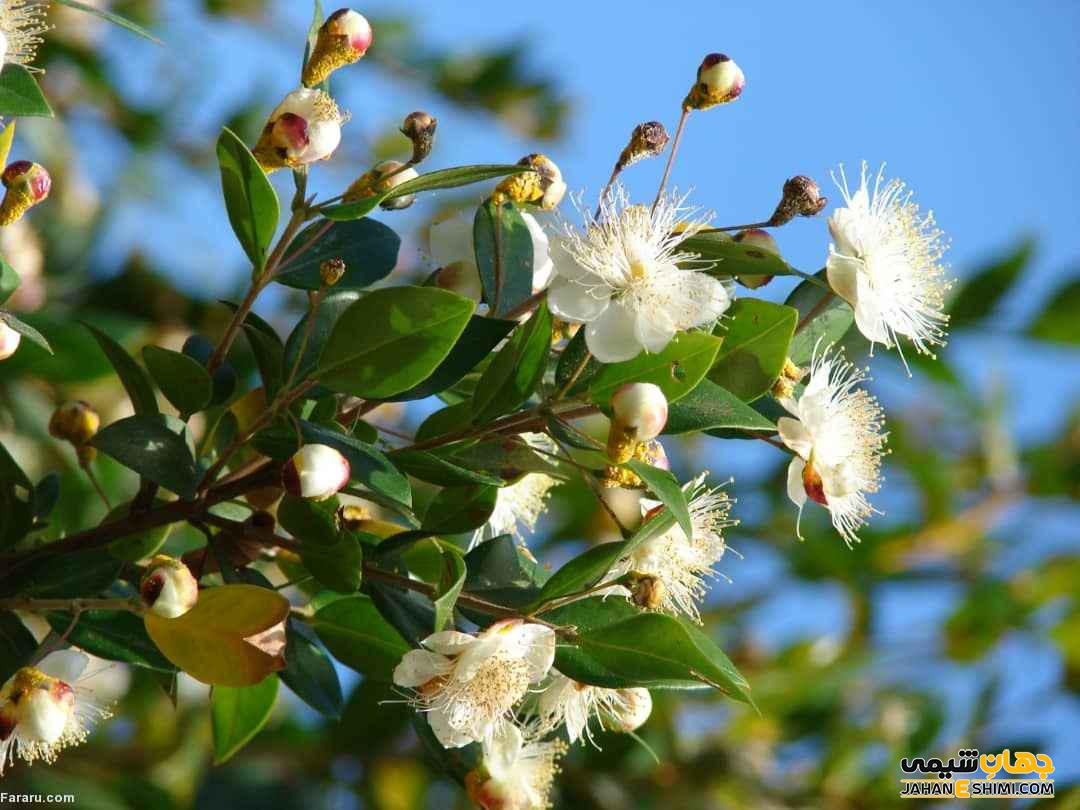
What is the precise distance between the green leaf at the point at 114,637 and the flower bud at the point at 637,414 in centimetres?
32

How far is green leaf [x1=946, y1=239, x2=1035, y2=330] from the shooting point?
2430 millimetres

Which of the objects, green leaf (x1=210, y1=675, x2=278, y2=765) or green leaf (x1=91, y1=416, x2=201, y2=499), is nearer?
green leaf (x1=91, y1=416, x2=201, y2=499)

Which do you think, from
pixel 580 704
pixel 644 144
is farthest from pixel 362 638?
pixel 644 144

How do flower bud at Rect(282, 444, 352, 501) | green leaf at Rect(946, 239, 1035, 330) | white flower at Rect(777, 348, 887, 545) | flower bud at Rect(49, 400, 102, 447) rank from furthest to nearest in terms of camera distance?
green leaf at Rect(946, 239, 1035, 330) < flower bud at Rect(49, 400, 102, 447) < white flower at Rect(777, 348, 887, 545) < flower bud at Rect(282, 444, 352, 501)

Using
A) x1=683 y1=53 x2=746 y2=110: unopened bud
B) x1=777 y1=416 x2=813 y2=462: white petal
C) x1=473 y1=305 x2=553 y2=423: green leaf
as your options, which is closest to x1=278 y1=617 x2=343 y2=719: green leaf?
x1=473 y1=305 x2=553 y2=423: green leaf

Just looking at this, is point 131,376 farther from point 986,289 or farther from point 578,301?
point 986,289

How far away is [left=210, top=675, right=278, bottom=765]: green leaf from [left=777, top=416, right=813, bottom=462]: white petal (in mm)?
379

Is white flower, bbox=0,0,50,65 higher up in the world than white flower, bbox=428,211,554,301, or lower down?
higher up

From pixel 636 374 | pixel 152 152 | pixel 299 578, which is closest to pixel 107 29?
pixel 152 152

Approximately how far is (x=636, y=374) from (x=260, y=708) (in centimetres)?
36

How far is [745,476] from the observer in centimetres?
249

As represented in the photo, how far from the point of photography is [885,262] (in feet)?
2.81

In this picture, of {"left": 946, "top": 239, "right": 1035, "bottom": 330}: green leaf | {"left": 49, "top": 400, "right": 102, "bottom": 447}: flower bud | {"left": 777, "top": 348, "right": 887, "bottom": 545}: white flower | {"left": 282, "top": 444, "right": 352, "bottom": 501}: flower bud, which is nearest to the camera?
{"left": 282, "top": 444, "right": 352, "bottom": 501}: flower bud

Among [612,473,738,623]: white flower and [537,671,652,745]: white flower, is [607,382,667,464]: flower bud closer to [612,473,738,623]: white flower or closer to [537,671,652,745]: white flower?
[612,473,738,623]: white flower
